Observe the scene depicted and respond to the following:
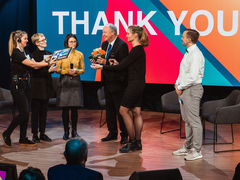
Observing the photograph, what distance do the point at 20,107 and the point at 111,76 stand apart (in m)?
1.36

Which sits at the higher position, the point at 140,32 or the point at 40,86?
the point at 140,32

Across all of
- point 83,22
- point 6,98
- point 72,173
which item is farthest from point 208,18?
point 72,173

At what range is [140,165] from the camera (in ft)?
11.5

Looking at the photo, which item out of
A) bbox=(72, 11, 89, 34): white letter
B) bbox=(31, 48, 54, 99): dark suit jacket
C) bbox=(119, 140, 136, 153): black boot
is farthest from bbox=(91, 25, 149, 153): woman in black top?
bbox=(72, 11, 89, 34): white letter

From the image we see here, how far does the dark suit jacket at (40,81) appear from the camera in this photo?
4.42 metres

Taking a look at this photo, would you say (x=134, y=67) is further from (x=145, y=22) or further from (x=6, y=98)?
(x=6, y=98)

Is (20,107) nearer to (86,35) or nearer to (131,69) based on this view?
(131,69)

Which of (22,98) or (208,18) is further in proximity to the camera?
(208,18)

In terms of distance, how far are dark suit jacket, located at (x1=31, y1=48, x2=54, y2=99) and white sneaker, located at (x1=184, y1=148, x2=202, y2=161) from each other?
223 cm

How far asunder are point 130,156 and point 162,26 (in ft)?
11.1

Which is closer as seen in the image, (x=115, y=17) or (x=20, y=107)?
(x=20, y=107)

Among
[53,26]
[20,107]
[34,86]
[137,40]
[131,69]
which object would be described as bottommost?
[20,107]

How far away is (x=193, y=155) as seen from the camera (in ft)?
12.2

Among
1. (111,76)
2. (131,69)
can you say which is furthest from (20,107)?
(131,69)
